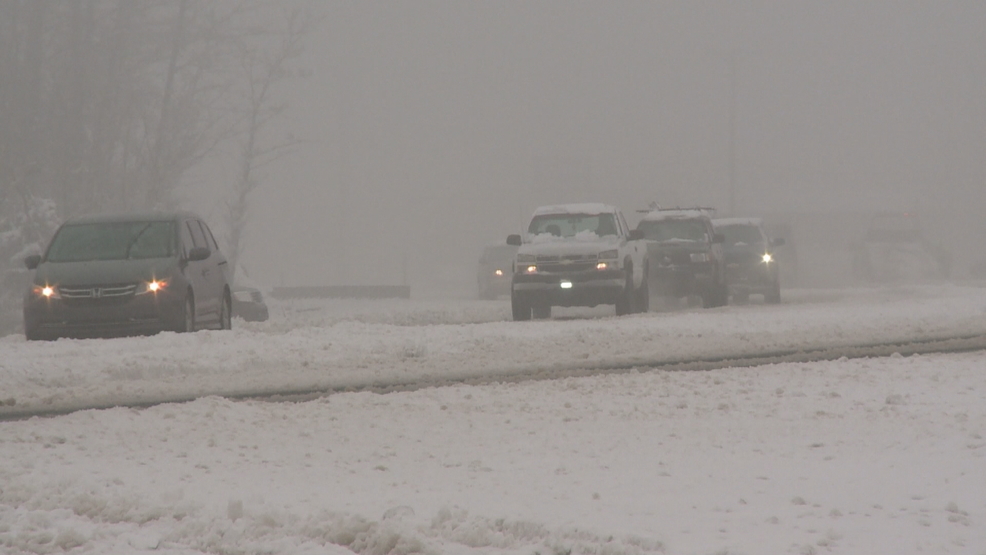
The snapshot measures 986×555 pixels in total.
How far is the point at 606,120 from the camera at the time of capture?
115m

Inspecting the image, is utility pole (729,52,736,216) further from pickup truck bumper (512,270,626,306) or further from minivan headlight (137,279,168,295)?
minivan headlight (137,279,168,295)

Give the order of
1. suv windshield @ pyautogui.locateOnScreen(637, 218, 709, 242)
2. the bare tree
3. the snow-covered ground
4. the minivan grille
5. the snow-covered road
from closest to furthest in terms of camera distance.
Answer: the snow-covered ground, the snow-covered road, the minivan grille, suv windshield @ pyautogui.locateOnScreen(637, 218, 709, 242), the bare tree

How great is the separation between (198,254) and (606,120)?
99.7 meters

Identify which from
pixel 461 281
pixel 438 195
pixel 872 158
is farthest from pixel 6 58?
pixel 872 158

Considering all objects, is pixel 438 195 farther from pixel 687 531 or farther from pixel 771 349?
pixel 687 531

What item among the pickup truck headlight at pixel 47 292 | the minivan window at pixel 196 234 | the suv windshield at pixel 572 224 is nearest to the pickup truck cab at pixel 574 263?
the suv windshield at pixel 572 224

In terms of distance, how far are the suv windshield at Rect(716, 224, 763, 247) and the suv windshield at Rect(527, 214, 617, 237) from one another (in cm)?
700

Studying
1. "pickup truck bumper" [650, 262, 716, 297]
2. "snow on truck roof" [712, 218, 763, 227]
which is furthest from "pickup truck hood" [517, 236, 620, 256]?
"snow on truck roof" [712, 218, 763, 227]

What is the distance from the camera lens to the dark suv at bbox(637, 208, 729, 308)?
25844 mm

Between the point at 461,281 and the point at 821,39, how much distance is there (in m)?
79.1

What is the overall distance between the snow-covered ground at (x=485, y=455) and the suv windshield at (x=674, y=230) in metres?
10.8

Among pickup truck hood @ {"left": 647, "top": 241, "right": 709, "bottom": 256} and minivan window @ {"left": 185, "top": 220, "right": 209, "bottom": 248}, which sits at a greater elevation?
minivan window @ {"left": 185, "top": 220, "right": 209, "bottom": 248}

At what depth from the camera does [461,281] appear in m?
63.7

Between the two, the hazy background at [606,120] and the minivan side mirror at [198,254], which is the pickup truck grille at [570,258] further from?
the hazy background at [606,120]
